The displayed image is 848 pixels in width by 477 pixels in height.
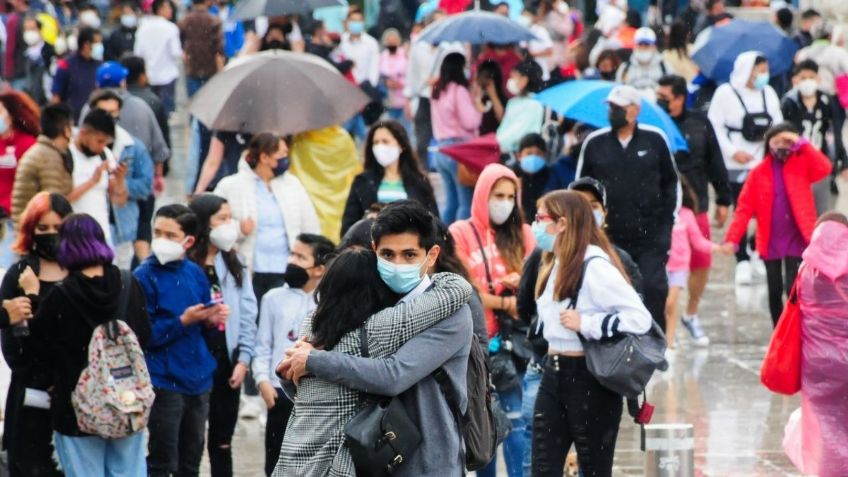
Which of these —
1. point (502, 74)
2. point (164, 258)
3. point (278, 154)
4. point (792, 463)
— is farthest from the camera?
point (502, 74)

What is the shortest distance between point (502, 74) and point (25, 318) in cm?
888

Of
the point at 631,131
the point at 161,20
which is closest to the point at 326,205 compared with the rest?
the point at 631,131

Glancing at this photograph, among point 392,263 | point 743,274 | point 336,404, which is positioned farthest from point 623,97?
point 336,404

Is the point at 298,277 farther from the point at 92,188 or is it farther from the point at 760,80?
the point at 760,80

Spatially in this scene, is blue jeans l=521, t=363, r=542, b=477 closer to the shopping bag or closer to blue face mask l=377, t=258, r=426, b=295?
the shopping bag

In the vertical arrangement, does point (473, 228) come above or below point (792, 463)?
above

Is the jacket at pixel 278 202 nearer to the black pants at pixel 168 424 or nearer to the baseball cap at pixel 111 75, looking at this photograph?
the black pants at pixel 168 424

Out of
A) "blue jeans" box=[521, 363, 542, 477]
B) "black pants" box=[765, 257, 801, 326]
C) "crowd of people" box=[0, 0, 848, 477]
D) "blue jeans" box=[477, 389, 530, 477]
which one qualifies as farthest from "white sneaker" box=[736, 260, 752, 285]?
"blue jeans" box=[521, 363, 542, 477]

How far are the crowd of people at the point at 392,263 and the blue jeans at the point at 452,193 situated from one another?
3 cm

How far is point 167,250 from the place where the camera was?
8.69m

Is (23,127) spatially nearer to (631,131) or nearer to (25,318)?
(631,131)

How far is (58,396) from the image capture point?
7.89 meters

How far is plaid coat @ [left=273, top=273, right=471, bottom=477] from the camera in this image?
5.75 meters

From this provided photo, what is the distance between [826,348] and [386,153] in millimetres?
3369
